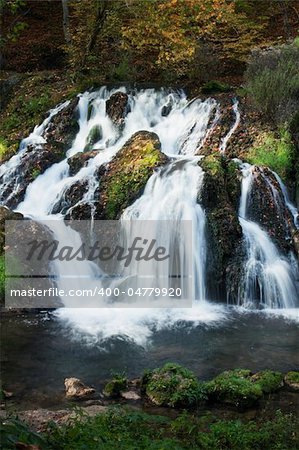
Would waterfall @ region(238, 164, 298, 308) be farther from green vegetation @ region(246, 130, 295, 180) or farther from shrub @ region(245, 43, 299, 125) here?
shrub @ region(245, 43, 299, 125)

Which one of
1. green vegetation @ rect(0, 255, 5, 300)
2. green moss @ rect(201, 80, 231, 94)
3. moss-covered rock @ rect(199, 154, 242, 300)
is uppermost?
green moss @ rect(201, 80, 231, 94)

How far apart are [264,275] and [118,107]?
23.6 ft

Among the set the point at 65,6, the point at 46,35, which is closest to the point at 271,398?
the point at 65,6

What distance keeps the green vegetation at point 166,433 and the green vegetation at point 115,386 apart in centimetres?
65

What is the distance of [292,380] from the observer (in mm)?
6379

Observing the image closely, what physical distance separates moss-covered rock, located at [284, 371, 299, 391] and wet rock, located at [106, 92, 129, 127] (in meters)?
9.27

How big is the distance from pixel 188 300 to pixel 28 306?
291 cm

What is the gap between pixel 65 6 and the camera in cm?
1806

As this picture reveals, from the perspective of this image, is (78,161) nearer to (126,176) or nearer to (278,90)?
(126,176)

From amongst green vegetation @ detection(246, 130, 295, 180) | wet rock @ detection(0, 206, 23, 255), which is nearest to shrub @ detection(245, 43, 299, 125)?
green vegetation @ detection(246, 130, 295, 180)

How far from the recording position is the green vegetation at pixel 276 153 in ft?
37.4

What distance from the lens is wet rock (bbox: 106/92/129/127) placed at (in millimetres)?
14180

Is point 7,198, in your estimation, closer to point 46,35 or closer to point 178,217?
point 178,217
